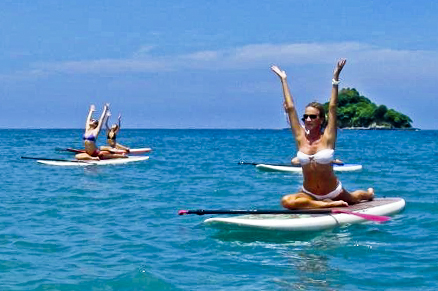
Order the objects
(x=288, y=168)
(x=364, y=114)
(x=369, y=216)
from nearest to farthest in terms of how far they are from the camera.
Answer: (x=369, y=216) → (x=288, y=168) → (x=364, y=114)

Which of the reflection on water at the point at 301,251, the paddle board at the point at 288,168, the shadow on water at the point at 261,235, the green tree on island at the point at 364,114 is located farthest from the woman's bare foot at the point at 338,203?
the green tree on island at the point at 364,114

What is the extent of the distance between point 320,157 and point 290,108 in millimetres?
A: 787

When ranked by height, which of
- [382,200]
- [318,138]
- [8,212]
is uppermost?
[318,138]

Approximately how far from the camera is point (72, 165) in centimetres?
2423

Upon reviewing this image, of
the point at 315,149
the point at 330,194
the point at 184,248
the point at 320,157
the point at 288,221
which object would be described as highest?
the point at 315,149

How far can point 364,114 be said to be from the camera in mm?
164625

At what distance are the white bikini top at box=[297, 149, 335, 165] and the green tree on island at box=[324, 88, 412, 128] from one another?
15694 cm

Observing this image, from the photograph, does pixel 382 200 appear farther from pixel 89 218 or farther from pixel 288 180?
pixel 288 180

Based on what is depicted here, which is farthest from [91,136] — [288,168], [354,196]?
A: [354,196]

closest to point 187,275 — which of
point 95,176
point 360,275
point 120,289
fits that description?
point 120,289

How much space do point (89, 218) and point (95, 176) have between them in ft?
29.5

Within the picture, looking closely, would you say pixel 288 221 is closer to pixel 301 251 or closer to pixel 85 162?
pixel 301 251

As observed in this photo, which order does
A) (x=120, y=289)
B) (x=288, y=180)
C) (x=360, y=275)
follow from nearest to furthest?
1. (x=120, y=289)
2. (x=360, y=275)
3. (x=288, y=180)

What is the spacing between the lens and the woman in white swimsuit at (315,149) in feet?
30.6
